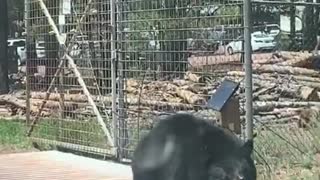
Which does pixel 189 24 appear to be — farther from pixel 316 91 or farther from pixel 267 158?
pixel 316 91

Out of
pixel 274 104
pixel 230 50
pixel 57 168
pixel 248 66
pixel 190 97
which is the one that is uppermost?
pixel 230 50

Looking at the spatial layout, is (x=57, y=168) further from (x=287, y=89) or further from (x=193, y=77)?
(x=287, y=89)

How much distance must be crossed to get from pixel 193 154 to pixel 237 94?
4331 mm

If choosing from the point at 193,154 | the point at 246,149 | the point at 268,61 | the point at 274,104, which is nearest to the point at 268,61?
the point at 268,61

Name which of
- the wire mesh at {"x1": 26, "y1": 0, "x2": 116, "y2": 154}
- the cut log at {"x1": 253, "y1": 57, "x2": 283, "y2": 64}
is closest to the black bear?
the wire mesh at {"x1": 26, "y1": 0, "x2": 116, "y2": 154}

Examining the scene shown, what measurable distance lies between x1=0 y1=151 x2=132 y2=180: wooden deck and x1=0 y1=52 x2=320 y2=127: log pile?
75 centimetres

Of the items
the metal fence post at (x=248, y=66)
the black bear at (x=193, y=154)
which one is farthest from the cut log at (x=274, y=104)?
the black bear at (x=193, y=154)

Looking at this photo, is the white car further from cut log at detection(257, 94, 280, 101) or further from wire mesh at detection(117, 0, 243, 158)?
wire mesh at detection(117, 0, 243, 158)

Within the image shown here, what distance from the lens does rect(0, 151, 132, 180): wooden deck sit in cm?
1007

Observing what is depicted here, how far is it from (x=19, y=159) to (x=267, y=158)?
412cm

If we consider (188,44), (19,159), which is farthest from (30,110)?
(188,44)

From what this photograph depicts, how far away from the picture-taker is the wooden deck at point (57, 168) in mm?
10070

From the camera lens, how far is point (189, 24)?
9.80 meters

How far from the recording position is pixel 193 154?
4855mm
